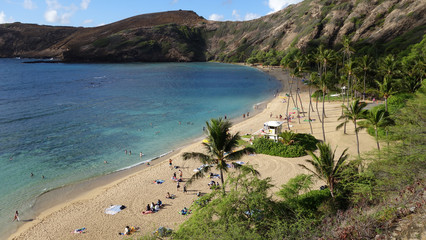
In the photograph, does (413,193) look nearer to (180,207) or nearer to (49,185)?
(180,207)

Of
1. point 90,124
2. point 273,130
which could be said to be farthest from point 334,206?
point 90,124

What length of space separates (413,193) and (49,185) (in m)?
33.9

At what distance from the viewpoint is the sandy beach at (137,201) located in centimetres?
2300

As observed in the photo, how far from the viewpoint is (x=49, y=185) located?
31.1 m

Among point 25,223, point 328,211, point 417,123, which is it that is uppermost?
point 417,123

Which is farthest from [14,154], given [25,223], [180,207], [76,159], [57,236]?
[180,207]

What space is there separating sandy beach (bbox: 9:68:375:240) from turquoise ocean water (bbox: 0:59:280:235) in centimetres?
383

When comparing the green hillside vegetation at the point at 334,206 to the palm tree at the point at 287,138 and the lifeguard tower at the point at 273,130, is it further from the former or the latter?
the lifeguard tower at the point at 273,130

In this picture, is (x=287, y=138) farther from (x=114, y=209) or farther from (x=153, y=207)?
(x=114, y=209)

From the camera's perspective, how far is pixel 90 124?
178 feet

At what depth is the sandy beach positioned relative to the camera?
23.0 metres

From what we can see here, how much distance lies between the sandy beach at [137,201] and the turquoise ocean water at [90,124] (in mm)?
3829

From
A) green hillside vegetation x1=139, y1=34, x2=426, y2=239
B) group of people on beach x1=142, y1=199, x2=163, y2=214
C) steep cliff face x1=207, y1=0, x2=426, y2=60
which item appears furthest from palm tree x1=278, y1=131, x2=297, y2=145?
steep cliff face x1=207, y1=0, x2=426, y2=60

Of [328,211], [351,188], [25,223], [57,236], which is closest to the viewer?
[328,211]
